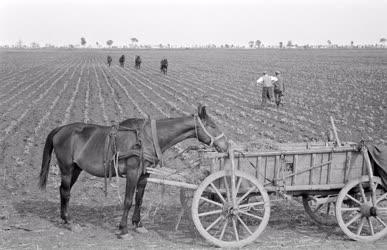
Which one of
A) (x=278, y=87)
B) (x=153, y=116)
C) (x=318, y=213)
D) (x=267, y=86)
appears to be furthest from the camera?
(x=267, y=86)

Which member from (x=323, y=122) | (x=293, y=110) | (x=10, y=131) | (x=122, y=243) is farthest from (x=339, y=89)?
(x=122, y=243)

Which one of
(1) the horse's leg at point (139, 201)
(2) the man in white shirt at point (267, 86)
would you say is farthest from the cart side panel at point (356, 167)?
(2) the man in white shirt at point (267, 86)

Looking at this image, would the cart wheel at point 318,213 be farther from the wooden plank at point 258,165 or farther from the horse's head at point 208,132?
the horse's head at point 208,132

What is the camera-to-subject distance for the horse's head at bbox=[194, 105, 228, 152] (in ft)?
20.1

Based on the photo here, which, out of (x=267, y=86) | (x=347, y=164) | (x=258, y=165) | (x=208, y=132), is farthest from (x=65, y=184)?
(x=267, y=86)

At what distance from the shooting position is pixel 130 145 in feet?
20.9

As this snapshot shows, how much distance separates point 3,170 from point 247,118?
9687 mm

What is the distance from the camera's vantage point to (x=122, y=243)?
6.21 metres

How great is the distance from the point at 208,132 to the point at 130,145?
3.61ft

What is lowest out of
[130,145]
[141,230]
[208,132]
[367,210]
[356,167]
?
[141,230]

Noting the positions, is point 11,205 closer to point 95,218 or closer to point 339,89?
point 95,218

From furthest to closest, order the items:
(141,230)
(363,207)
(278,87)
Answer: (278,87) → (141,230) → (363,207)

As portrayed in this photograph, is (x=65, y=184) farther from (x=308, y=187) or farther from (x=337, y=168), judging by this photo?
(x=337, y=168)

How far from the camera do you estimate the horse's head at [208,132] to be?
6.12 metres
